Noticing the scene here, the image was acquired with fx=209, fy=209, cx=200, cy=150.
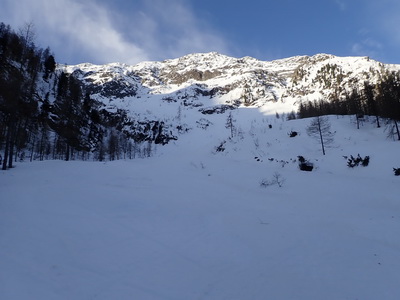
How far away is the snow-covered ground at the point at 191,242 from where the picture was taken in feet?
16.2

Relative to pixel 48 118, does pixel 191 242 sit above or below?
below

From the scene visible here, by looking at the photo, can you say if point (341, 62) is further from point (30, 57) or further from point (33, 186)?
point (33, 186)

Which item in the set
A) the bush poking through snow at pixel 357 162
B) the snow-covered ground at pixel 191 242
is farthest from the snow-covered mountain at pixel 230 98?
the snow-covered ground at pixel 191 242

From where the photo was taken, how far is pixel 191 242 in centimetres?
724

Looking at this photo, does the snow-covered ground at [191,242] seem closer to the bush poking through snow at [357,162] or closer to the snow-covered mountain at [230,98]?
the bush poking through snow at [357,162]

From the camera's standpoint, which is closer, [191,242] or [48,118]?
[191,242]

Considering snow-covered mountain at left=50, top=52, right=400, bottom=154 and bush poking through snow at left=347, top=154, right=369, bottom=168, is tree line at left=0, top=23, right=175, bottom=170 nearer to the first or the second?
snow-covered mountain at left=50, top=52, right=400, bottom=154

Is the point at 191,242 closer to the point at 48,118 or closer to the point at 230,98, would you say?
the point at 48,118

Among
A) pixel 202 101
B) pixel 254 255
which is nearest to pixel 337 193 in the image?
pixel 254 255

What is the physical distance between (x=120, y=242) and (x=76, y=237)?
1.43 metres

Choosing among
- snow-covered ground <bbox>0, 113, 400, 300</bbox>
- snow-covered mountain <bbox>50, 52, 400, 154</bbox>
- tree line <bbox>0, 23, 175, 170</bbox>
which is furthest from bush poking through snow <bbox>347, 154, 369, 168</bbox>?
snow-covered mountain <bbox>50, 52, 400, 154</bbox>

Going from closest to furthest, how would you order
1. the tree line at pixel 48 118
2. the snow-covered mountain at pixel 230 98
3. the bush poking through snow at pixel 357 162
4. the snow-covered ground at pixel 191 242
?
1. the snow-covered ground at pixel 191 242
2. the bush poking through snow at pixel 357 162
3. the tree line at pixel 48 118
4. the snow-covered mountain at pixel 230 98

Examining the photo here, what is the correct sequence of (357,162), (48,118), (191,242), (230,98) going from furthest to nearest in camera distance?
1. (230,98)
2. (48,118)
3. (357,162)
4. (191,242)

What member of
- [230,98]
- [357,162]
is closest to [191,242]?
[357,162]
